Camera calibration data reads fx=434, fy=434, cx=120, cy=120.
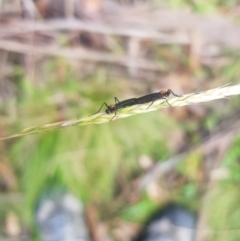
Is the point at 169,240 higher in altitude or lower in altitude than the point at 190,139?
lower

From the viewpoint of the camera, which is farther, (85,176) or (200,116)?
(200,116)

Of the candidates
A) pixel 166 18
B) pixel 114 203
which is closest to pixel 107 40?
pixel 166 18

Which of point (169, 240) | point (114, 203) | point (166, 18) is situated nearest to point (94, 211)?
point (114, 203)

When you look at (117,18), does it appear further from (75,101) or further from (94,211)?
(94,211)

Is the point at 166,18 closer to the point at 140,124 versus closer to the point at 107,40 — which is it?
the point at 107,40

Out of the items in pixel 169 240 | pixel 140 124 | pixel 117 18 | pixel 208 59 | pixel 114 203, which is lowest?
pixel 169 240

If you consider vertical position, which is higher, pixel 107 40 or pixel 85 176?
pixel 107 40
